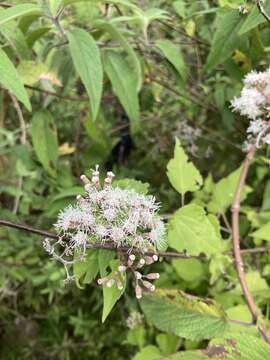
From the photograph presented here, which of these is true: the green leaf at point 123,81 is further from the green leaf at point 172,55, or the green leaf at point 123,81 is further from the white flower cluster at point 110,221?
the white flower cluster at point 110,221

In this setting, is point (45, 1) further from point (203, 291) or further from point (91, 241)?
point (203, 291)

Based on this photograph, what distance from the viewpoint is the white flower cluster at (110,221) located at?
0.55 metres

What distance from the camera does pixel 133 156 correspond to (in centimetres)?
156

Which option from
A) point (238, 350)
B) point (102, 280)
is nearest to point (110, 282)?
point (102, 280)

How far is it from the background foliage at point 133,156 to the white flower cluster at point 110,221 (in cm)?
7

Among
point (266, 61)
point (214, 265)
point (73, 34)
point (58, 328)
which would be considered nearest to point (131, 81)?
point (73, 34)

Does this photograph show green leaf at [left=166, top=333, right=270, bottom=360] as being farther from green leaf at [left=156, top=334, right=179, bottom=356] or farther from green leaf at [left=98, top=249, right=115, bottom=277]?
green leaf at [left=156, top=334, right=179, bottom=356]

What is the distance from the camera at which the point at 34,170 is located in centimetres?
125

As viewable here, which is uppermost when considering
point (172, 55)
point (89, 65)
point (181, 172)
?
point (172, 55)

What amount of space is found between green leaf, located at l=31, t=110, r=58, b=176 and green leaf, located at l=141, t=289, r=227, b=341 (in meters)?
0.37

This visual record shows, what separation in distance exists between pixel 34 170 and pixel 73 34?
53 cm

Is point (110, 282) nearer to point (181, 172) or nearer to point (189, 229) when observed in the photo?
point (189, 229)

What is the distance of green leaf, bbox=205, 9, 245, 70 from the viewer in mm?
826

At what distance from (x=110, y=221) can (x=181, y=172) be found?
294 millimetres
